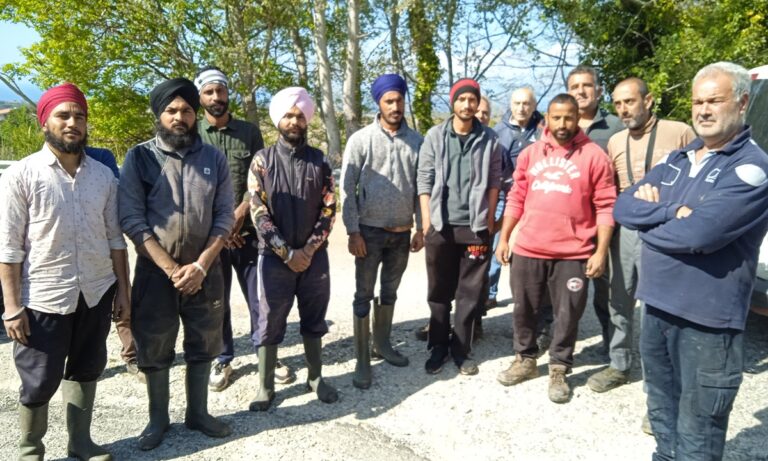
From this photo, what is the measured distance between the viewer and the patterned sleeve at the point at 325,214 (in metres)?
3.81

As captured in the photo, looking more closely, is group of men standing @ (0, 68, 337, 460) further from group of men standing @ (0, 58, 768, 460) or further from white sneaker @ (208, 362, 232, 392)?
white sneaker @ (208, 362, 232, 392)

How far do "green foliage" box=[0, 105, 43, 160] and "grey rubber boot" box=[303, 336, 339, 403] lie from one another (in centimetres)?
2071

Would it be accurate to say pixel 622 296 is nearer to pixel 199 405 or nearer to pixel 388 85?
pixel 388 85

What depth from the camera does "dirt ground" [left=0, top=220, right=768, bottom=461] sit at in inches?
131

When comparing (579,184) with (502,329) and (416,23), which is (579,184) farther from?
(416,23)

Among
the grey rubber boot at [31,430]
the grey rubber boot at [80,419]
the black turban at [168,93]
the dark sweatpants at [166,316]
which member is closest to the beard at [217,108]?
the black turban at [168,93]

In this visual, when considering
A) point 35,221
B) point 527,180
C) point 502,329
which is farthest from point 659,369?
point 35,221

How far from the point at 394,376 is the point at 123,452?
6.38 ft

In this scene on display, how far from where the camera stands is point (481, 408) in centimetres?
386

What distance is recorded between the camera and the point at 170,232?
323cm

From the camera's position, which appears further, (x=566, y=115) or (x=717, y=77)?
(x=566, y=115)

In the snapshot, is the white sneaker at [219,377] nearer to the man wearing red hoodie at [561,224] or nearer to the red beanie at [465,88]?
the man wearing red hoodie at [561,224]

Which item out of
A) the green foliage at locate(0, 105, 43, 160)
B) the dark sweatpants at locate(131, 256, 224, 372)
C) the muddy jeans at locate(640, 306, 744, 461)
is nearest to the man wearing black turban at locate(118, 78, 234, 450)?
the dark sweatpants at locate(131, 256, 224, 372)

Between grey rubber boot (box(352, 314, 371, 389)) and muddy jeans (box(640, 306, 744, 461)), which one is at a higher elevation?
muddy jeans (box(640, 306, 744, 461))
